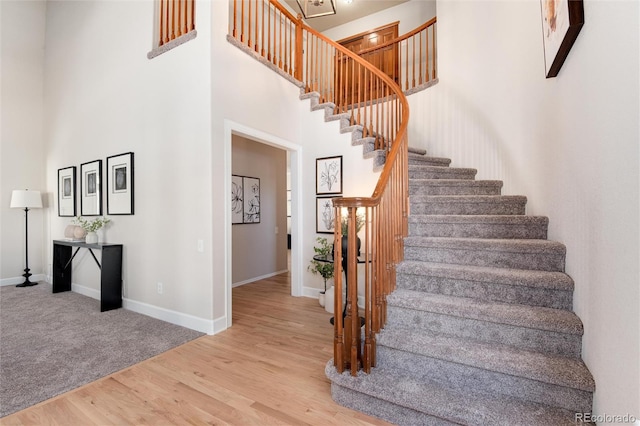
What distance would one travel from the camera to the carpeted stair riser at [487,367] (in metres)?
1.42

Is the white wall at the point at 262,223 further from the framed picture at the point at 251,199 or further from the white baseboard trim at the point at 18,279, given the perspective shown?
the white baseboard trim at the point at 18,279

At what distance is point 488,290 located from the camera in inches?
75.9

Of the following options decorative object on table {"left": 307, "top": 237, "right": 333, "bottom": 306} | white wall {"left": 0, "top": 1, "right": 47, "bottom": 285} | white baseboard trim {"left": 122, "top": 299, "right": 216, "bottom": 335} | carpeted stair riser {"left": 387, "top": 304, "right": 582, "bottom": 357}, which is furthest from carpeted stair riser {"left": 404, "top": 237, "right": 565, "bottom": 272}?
white wall {"left": 0, "top": 1, "right": 47, "bottom": 285}

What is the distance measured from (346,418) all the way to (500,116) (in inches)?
129

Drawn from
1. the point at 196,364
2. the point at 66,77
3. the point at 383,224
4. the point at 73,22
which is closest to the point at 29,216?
the point at 66,77

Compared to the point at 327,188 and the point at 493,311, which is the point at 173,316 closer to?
the point at 327,188

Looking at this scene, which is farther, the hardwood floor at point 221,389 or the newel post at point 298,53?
the newel post at point 298,53

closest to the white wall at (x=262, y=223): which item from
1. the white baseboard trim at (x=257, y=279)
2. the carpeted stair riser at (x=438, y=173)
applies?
the white baseboard trim at (x=257, y=279)

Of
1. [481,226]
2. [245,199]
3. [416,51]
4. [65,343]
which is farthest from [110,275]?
[416,51]

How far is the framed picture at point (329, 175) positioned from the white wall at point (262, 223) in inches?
62.1

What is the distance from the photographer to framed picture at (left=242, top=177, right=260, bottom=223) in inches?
197

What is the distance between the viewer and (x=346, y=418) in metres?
1.68

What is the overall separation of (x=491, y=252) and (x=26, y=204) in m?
6.84

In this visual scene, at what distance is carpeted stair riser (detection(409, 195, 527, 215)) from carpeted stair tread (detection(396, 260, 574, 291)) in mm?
797
